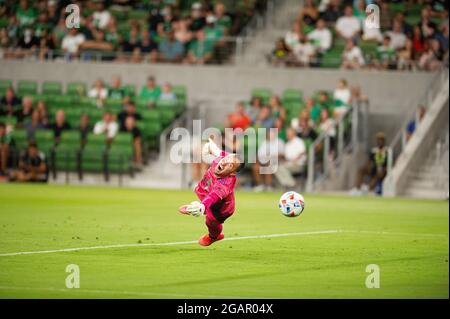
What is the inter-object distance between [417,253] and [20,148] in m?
19.5

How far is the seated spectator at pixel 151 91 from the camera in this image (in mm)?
32812

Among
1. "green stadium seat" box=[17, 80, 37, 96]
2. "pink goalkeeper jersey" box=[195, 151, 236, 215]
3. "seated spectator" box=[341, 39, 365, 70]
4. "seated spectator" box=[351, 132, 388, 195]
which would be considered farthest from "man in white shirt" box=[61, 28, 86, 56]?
"pink goalkeeper jersey" box=[195, 151, 236, 215]

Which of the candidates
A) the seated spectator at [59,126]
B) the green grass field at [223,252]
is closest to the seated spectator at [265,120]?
the seated spectator at [59,126]

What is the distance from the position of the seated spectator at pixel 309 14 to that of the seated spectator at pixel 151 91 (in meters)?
5.12

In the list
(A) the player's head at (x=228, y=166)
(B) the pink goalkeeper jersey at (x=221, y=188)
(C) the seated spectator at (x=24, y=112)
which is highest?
(A) the player's head at (x=228, y=166)

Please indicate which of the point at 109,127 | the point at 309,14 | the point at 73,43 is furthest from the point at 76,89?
the point at 309,14

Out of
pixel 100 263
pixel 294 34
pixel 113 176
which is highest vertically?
pixel 294 34

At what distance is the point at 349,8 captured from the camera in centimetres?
3303

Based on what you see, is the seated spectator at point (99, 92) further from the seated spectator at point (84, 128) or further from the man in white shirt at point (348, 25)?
the man in white shirt at point (348, 25)

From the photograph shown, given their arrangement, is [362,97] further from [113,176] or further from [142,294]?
[142,294]

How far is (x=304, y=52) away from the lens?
3325 centimetres

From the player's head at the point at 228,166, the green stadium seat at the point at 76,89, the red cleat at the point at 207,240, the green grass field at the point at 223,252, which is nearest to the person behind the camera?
the green grass field at the point at 223,252
